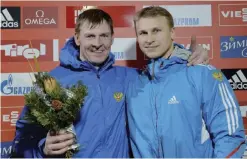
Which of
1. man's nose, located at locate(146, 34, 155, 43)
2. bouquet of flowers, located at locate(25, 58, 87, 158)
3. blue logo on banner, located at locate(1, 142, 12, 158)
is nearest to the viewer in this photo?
bouquet of flowers, located at locate(25, 58, 87, 158)

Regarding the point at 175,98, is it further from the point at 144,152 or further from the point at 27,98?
the point at 27,98

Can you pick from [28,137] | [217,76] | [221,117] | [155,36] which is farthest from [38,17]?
[221,117]

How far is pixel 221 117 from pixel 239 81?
36.9 inches

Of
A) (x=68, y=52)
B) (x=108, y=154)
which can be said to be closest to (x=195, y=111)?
(x=108, y=154)

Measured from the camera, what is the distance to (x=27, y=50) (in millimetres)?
2293

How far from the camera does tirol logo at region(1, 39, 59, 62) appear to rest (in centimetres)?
228

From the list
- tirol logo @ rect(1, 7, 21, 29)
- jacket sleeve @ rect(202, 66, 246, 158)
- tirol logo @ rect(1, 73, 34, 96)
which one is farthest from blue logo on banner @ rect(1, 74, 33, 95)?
jacket sleeve @ rect(202, 66, 246, 158)

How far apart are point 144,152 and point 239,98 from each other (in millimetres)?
1040

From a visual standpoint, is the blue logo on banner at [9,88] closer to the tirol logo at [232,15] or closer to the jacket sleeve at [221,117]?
the jacket sleeve at [221,117]

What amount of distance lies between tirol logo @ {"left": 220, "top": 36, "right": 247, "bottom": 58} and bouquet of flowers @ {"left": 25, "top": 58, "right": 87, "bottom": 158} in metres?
1.21

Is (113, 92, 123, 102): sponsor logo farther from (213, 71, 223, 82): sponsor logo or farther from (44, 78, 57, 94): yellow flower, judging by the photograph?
(213, 71, 223, 82): sponsor logo

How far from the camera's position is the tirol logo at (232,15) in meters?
2.33

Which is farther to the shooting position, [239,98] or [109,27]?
[239,98]

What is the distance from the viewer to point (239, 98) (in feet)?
7.66
